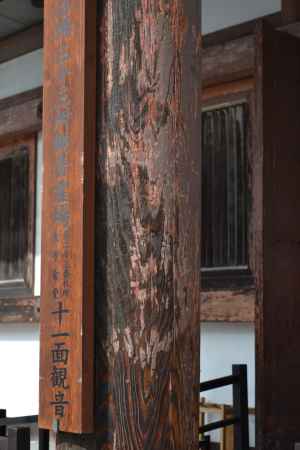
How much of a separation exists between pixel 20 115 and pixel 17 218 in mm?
718

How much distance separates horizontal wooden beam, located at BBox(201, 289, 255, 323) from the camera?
12.4ft

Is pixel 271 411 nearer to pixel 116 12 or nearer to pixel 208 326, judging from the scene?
pixel 208 326

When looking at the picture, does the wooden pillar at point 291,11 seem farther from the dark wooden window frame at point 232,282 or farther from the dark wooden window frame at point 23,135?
the dark wooden window frame at point 23,135

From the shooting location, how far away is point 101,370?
5.76 ft

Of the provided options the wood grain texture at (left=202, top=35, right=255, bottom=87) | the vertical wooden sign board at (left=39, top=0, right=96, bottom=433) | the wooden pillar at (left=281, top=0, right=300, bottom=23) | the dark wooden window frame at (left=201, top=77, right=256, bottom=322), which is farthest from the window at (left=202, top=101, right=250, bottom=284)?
the vertical wooden sign board at (left=39, top=0, right=96, bottom=433)

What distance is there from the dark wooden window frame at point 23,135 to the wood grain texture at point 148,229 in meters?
3.46

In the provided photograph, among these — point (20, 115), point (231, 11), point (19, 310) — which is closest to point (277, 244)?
point (231, 11)

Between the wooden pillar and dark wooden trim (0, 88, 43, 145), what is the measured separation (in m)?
2.01

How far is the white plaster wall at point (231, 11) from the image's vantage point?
3.89m

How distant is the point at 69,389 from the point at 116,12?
0.85m

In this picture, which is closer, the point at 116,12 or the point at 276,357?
the point at 116,12

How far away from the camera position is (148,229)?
1718 millimetres

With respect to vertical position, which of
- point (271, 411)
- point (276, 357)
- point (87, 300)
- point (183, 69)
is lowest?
point (271, 411)

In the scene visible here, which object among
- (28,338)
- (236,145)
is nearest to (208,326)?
(236,145)
